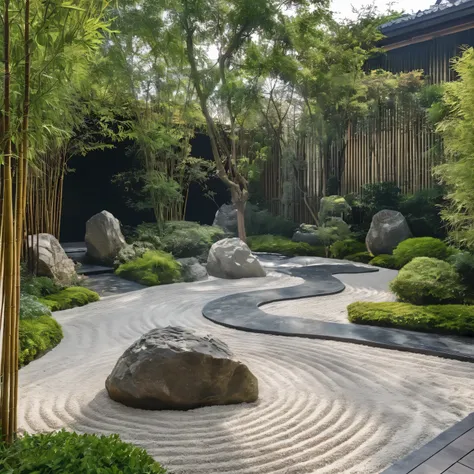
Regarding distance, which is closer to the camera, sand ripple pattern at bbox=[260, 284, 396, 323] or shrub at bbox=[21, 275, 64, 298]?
sand ripple pattern at bbox=[260, 284, 396, 323]

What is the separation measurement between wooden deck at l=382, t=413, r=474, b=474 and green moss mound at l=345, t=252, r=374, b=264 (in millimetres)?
7831

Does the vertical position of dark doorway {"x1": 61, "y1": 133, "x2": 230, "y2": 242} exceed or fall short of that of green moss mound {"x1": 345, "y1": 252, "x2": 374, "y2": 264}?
it exceeds it

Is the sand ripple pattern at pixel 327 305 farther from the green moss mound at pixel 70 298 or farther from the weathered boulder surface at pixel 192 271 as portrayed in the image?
the weathered boulder surface at pixel 192 271

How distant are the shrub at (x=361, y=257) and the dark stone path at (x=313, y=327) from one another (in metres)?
3.24

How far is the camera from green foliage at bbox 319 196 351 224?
11586mm

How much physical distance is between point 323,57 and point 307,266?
5006 mm

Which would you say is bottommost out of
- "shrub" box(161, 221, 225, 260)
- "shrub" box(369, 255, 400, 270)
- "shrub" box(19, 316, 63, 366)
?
"shrub" box(19, 316, 63, 366)

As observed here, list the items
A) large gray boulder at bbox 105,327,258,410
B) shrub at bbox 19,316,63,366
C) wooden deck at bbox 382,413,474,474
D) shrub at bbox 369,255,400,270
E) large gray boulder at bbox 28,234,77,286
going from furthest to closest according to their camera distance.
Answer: shrub at bbox 369,255,400,270
large gray boulder at bbox 28,234,77,286
shrub at bbox 19,316,63,366
large gray boulder at bbox 105,327,258,410
wooden deck at bbox 382,413,474,474

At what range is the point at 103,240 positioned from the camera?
358 inches

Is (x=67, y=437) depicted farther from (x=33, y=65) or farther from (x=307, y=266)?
(x=307, y=266)

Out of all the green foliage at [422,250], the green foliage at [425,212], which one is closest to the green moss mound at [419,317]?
the green foliage at [422,250]

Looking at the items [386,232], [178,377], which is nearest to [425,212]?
[386,232]

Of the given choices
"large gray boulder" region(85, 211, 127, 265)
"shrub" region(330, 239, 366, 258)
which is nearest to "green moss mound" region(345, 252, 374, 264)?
"shrub" region(330, 239, 366, 258)

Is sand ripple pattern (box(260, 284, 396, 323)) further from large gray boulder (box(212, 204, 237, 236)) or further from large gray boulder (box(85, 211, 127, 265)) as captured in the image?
large gray boulder (box(212, 204, 237, 236))
